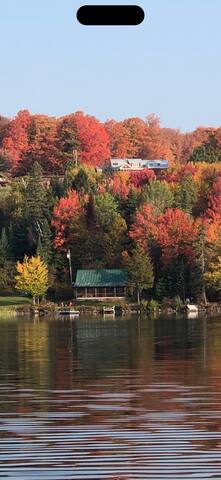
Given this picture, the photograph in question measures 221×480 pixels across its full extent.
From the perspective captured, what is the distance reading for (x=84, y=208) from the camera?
9506 centimetres

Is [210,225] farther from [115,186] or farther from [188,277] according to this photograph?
[115,186]

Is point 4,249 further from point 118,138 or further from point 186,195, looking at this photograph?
point 118,138

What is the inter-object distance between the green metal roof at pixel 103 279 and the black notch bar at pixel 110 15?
81.9 m

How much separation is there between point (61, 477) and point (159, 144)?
148 metres

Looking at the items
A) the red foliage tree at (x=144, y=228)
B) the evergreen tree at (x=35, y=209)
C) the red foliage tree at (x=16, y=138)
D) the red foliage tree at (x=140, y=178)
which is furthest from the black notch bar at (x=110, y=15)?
the red foliage tree at (x=16, y=138)

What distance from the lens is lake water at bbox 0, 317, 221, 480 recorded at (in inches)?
517

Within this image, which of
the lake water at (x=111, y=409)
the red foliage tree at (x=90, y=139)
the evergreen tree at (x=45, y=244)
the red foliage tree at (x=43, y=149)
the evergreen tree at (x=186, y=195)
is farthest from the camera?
the red foliage tree at (x=90, y=139)

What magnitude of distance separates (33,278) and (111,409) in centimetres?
6582

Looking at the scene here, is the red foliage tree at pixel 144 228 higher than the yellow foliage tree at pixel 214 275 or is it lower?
higher

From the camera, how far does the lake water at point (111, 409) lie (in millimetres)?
13133

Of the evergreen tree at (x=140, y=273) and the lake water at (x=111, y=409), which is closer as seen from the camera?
the lake water at (x=111, y=409)

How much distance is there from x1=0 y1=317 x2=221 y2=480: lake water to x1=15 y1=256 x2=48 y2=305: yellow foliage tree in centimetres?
3796

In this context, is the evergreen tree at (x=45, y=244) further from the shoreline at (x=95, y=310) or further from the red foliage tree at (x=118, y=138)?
the red foliage tree at (x=118, y=138)

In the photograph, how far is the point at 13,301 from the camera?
8819 centimetres
